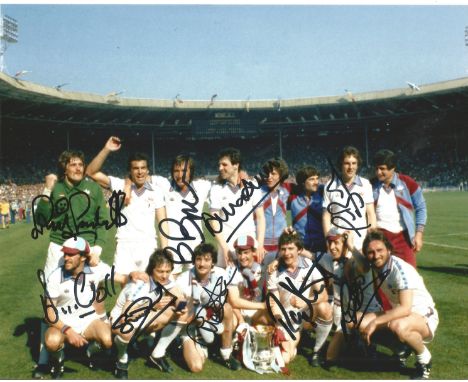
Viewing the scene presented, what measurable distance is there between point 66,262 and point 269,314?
6.13 ft

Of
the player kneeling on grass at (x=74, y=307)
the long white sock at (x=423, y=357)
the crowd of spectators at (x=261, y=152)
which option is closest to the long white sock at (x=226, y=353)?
the player kneeling on grass at (x=74, y=307)

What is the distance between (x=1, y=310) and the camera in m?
6.15

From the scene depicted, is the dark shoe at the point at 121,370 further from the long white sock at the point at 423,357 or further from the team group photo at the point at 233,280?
the long white sock at the point at 423,357

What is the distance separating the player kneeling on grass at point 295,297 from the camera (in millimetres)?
4145

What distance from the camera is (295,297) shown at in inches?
166

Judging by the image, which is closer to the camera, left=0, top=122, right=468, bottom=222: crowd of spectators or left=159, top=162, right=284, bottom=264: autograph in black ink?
→ left=159, top=162, right=284, bottom=264: autograph in black ink

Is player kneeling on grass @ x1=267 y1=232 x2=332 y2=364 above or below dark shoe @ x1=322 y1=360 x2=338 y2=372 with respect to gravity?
above

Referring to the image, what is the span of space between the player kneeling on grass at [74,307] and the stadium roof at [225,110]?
25.0 m

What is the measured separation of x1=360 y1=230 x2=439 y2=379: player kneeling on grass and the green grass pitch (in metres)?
0.28

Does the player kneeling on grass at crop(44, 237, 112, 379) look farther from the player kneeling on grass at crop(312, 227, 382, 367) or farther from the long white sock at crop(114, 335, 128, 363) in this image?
the player kneeling on grass at crop(312, 227, 382, 367)

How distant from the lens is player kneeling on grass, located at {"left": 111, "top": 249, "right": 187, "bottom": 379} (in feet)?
12.9

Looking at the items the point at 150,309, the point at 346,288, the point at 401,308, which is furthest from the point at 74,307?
the point at 401,308
